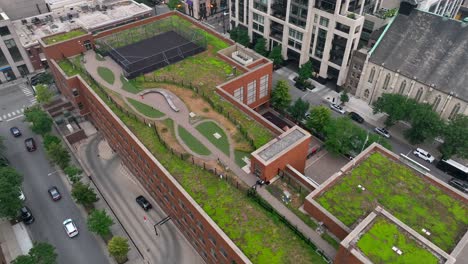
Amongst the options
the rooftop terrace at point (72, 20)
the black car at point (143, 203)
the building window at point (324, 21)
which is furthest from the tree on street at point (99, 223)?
the building window at point (324, 21)

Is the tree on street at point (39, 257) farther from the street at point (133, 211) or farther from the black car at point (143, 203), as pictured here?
the black car at point (143, 203)

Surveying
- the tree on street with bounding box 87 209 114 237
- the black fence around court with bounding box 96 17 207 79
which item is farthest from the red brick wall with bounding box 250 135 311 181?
the black fence around court with bounding box 96 17 207 79

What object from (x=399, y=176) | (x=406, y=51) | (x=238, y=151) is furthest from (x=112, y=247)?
(x=406, y=51)

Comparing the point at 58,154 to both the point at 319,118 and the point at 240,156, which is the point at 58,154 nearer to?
the point at 240,156

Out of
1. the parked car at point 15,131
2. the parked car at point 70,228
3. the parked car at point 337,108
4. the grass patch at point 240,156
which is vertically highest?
the grass patch at point 240,156

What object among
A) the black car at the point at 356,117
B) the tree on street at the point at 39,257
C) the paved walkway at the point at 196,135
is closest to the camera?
the paved walkway at the point at 196,135

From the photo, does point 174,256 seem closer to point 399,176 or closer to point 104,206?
point 104,206
